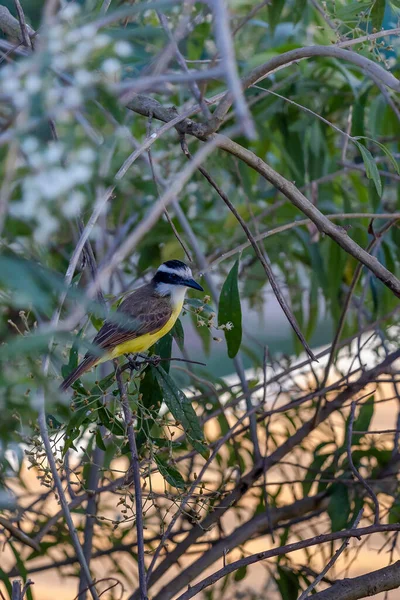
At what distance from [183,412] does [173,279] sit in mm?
784

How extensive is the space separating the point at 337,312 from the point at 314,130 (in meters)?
0.50

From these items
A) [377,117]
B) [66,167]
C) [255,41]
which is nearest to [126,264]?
[377,117]

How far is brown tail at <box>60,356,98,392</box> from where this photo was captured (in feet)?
5.24

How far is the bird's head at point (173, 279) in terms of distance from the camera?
216cm

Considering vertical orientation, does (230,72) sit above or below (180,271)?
below

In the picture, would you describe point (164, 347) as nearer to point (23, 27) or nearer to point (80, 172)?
point (23, 27)

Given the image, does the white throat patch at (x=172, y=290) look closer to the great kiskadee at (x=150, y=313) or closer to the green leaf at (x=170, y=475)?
the great kiskadee at (x=150, y=313)

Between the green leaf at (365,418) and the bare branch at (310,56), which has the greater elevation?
the green leaf at (365,418)

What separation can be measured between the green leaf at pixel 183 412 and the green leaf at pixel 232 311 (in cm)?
15

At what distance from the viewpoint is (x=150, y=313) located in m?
2.13

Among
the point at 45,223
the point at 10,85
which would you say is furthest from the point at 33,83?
the point at 45,223

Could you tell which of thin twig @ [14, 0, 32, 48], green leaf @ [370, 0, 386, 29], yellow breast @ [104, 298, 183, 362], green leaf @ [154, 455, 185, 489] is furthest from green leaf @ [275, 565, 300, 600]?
thin twig @ [14, 0, 32, 48]

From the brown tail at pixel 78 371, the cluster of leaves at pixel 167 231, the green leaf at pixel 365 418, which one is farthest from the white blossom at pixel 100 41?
the green leaf at pixel 365 418

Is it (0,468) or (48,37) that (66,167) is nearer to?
(48,37)
